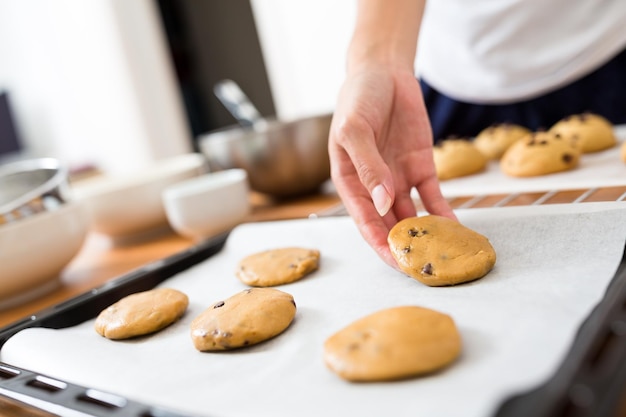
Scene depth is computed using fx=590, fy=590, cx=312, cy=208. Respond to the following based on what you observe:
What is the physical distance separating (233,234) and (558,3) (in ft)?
3.09

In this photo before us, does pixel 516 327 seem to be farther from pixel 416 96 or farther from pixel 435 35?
pixel 435 35

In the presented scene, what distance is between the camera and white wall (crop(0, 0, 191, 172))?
13.8ft

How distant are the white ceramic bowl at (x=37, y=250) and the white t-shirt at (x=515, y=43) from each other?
39.6 inches

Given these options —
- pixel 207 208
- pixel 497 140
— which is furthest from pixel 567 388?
pixel 497 140

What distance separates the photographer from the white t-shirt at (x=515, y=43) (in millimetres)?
1376

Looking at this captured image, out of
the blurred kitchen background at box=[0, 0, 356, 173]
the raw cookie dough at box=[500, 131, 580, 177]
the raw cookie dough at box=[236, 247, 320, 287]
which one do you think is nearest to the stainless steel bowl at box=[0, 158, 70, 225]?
the raw cookie dough at box=[236, 247, 320, 287]

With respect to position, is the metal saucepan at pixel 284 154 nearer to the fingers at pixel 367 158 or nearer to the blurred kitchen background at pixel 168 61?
the fingers at pixel 367 158

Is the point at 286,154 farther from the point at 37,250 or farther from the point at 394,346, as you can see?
the point at 394,346

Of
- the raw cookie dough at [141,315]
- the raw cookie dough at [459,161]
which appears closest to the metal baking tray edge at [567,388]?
the raw cookie dough at [141,315]

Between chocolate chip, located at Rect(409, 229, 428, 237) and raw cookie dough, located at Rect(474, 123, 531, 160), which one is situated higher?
chocolate chip, located at Rect(409, 229, 428, 237)

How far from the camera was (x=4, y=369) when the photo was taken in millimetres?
702

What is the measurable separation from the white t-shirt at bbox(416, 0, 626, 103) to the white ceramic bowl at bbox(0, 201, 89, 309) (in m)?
1.00

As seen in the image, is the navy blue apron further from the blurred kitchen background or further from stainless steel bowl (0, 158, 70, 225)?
the blurred kitchen background

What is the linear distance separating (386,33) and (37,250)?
0.77 m
